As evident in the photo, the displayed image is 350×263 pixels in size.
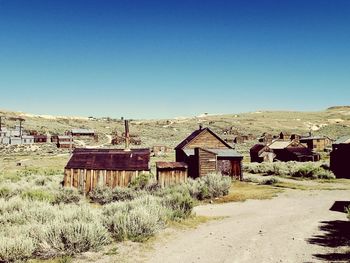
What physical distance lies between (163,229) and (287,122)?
160m

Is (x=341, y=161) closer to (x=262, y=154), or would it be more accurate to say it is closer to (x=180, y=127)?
(x=262, y=154)

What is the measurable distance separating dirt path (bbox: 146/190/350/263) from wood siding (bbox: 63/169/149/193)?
24.2 ft

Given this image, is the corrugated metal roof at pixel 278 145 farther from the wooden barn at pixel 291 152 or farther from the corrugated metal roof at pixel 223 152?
the corrugated metal roof at pixel 223 152

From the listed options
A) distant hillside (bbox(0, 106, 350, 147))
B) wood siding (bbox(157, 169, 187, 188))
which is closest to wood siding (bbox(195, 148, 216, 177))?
wood siding (bbox(157, 169, 187, 188))

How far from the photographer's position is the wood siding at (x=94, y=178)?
1029 inches

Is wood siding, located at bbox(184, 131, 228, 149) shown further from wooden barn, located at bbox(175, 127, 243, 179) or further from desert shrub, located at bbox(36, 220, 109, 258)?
desert shrub, located at bbox(36, 220, 109, 258)

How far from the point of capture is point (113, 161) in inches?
1068

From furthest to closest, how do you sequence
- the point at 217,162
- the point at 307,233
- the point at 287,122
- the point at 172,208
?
the point at 287,122 → the point at 217,162 → the point at 172,208 → the point at 307,233

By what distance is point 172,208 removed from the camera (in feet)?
56.2

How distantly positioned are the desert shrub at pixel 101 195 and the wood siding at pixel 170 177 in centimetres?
386

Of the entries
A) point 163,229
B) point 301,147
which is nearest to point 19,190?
point 163,229

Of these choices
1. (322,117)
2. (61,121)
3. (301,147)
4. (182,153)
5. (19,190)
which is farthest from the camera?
(322,117)

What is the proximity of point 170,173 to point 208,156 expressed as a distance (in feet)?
24.4

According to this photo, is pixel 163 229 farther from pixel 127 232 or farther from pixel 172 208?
pixel 172 208
